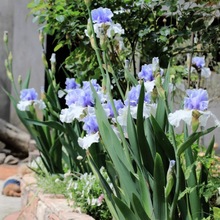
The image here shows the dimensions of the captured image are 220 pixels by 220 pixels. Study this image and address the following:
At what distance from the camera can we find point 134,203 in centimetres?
242

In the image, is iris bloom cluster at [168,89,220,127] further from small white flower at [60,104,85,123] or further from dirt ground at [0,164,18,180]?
dirt ground at [0,164,18,180]

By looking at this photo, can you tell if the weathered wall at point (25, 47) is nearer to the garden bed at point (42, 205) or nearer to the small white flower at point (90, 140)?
the garden bed at point (42, 205)

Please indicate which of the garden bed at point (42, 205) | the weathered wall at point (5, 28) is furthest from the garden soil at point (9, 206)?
the weathered wall at point (5, 28)

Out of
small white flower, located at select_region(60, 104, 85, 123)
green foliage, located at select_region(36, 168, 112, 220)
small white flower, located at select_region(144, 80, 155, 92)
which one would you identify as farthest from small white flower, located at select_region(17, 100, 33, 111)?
small white flower, located at select_region(144, 80, 155, 92)

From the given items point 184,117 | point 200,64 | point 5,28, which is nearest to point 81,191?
point 200,64

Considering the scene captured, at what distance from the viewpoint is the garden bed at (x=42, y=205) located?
3117mm

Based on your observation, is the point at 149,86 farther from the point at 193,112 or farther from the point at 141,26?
the point at 141,26

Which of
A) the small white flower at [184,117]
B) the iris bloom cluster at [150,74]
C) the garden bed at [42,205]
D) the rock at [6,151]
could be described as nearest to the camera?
the small white flower at [184,117]

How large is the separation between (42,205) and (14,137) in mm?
4631

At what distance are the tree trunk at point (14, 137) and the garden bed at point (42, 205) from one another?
3802mm

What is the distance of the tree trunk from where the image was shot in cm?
801

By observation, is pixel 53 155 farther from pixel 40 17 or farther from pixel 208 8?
pixel 208 8

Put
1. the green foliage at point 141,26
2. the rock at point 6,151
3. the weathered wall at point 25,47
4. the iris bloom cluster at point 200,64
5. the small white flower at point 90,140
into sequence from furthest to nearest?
the rock at point 6,151 → the weathered wall at point 25,47 → the green foliage at point 141,26 → the iris bloom cluster at point 200,64 → the small white flower at point 90,140

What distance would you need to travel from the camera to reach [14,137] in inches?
316
